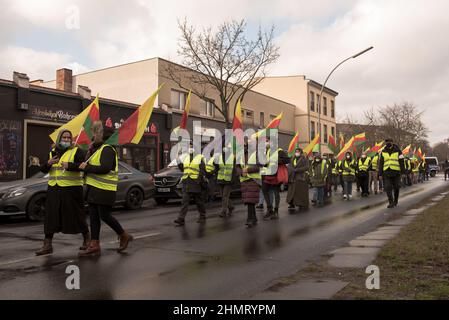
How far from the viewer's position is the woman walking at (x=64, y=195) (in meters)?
6.62

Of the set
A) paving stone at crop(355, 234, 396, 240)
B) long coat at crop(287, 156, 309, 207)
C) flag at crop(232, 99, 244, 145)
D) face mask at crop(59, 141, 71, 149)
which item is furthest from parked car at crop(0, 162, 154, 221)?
paving stone at crop(355, 234, 396, 240)

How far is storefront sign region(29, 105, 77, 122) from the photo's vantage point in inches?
773

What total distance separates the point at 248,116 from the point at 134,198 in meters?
22.5

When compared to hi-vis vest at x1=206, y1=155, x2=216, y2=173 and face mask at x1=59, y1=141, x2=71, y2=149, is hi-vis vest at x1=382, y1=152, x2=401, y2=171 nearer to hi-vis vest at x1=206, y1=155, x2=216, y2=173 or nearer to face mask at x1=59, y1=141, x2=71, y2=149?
hi-vis vest at x1=206, y1=155, x2=216, y2=173

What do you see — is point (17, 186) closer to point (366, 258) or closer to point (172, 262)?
point (172, 262)

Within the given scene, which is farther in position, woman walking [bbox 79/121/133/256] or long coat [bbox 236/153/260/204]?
long coat [bbox 236/153/260/204]

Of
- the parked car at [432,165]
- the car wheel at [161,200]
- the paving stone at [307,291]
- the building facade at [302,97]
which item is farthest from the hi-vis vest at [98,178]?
the parked car at [432,165]

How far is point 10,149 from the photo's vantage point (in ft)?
60.9

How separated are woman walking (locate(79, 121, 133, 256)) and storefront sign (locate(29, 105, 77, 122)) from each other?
46.9 feet

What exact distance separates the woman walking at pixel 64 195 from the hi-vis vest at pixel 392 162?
9227 millimetres

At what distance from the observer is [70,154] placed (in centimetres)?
676
